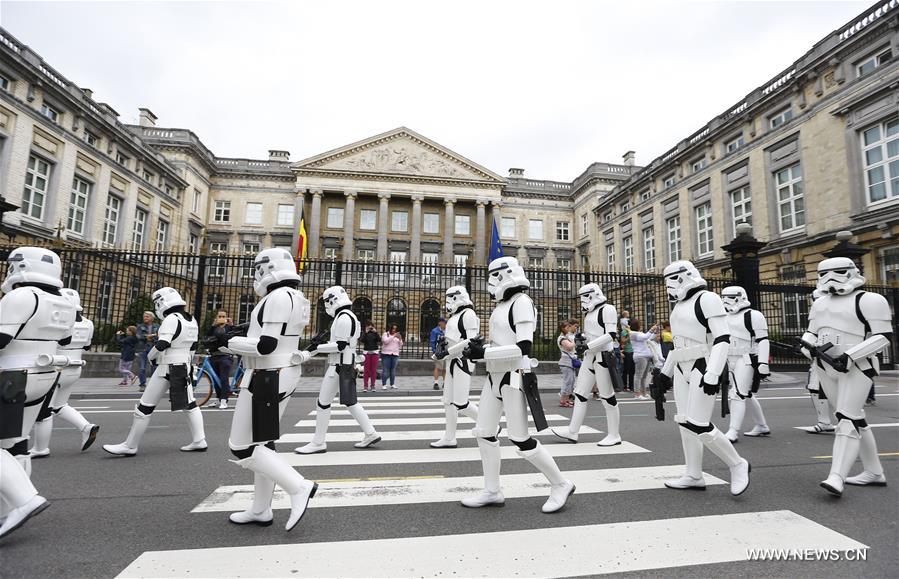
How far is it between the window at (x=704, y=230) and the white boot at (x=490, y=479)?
92.5ft

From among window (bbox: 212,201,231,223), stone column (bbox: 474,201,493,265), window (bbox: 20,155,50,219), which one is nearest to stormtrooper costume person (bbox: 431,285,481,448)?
window (bbox: 20,155,50,219)

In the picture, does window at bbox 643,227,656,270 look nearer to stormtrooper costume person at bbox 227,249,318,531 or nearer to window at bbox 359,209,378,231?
window at bbox 359,209,378,231

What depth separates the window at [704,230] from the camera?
2769 cm

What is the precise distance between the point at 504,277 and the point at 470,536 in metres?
2.01

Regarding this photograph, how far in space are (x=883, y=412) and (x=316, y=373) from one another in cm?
1381

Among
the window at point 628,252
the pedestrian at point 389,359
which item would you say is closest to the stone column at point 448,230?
the window at point 628,252

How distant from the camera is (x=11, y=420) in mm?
3178

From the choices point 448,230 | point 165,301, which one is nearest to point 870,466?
point 165,301

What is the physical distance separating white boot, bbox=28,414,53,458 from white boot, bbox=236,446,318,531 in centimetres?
348

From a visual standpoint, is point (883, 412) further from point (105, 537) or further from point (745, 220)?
point (745, 220)

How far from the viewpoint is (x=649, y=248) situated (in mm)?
34219

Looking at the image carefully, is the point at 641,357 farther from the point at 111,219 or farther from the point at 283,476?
the point at 111,219

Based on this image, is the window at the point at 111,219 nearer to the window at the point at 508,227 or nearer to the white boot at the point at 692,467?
the window at the point at 508,227

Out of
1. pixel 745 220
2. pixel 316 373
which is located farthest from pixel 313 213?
pixel 745 220
